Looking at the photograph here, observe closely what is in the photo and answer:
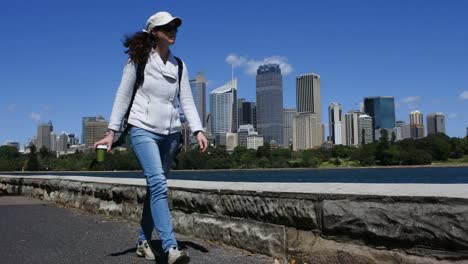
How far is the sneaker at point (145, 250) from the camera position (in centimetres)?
417

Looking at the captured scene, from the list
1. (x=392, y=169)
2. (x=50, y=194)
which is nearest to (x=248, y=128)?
(x=392, y=169)

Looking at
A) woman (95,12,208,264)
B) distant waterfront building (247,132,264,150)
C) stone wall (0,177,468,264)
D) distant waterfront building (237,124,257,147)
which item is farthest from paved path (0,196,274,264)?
distant waterfront building (247,132,264,150)

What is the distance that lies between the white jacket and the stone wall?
969mm

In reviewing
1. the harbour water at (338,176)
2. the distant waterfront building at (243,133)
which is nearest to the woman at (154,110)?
the harbour water at (338,176)

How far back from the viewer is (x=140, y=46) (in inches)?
159

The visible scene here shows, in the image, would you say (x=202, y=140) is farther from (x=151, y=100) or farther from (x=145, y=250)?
(x=145, y=250)

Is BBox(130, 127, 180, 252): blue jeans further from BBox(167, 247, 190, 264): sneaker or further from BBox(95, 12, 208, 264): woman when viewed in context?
BBox(167, 247, 190, 264): sneaker

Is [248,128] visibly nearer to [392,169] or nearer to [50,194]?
[392,169]

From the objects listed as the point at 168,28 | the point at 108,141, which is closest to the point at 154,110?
the point at 108,141

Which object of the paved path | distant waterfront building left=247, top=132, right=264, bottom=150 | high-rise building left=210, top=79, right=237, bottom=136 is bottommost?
the paved path

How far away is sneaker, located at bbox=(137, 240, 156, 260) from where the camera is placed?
4168mm

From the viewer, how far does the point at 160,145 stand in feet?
13.5

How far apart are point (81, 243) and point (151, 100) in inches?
75.1

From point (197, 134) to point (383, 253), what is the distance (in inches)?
70.0
